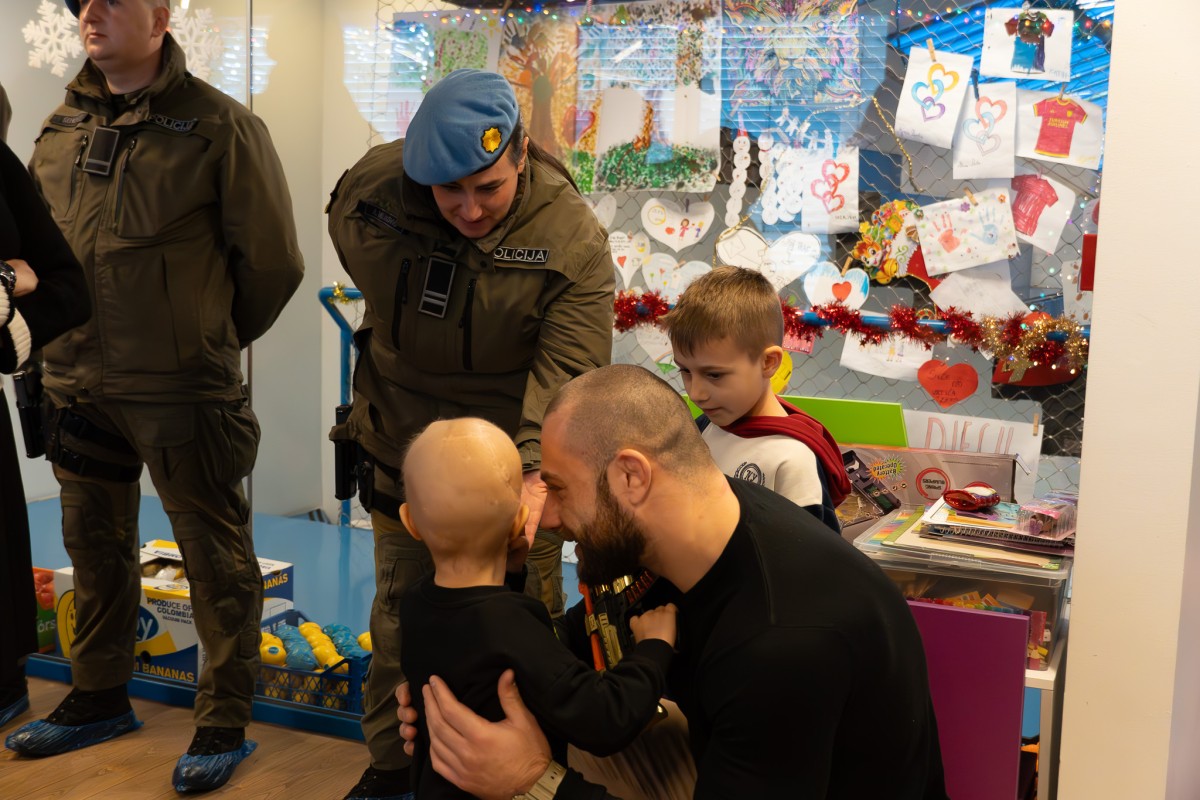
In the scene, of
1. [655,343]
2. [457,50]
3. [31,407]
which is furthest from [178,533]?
[457,50]

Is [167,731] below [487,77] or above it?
below

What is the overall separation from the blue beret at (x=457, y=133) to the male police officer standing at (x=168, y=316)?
30.8 inches

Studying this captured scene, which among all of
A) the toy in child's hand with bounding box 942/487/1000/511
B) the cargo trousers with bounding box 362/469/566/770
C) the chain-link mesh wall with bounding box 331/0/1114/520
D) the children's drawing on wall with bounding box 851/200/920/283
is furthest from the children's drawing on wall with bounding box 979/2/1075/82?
the cargo trousers with bounding box 362/469/566/770

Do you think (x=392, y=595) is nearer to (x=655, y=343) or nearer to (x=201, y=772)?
(x=201, y=772)

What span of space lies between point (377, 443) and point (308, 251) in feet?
5.51

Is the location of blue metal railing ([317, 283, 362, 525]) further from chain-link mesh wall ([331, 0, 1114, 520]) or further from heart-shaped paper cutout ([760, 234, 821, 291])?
heart-shaped paper cutout ([760, 234, 821, 291])

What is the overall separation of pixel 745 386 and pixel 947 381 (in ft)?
4.57

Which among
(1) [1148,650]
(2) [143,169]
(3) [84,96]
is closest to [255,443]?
(2) [143,169]

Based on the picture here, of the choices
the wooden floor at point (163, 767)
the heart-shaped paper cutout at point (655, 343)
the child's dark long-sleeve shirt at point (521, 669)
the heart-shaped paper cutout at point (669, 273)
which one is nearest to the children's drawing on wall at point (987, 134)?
the heart-shaped paper cutout at point (669, 273)

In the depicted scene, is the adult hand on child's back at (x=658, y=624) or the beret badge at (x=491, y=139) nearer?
the adult hand on child's back at (x=658, y=624)

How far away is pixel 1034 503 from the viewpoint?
8.32 ft

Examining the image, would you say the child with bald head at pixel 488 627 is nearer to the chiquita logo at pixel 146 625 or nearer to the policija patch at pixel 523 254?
the policija patch at pixel 523 254

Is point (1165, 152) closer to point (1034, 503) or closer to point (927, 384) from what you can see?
point (1034, 503)

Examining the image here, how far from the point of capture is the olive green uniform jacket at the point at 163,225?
9.16 feet
